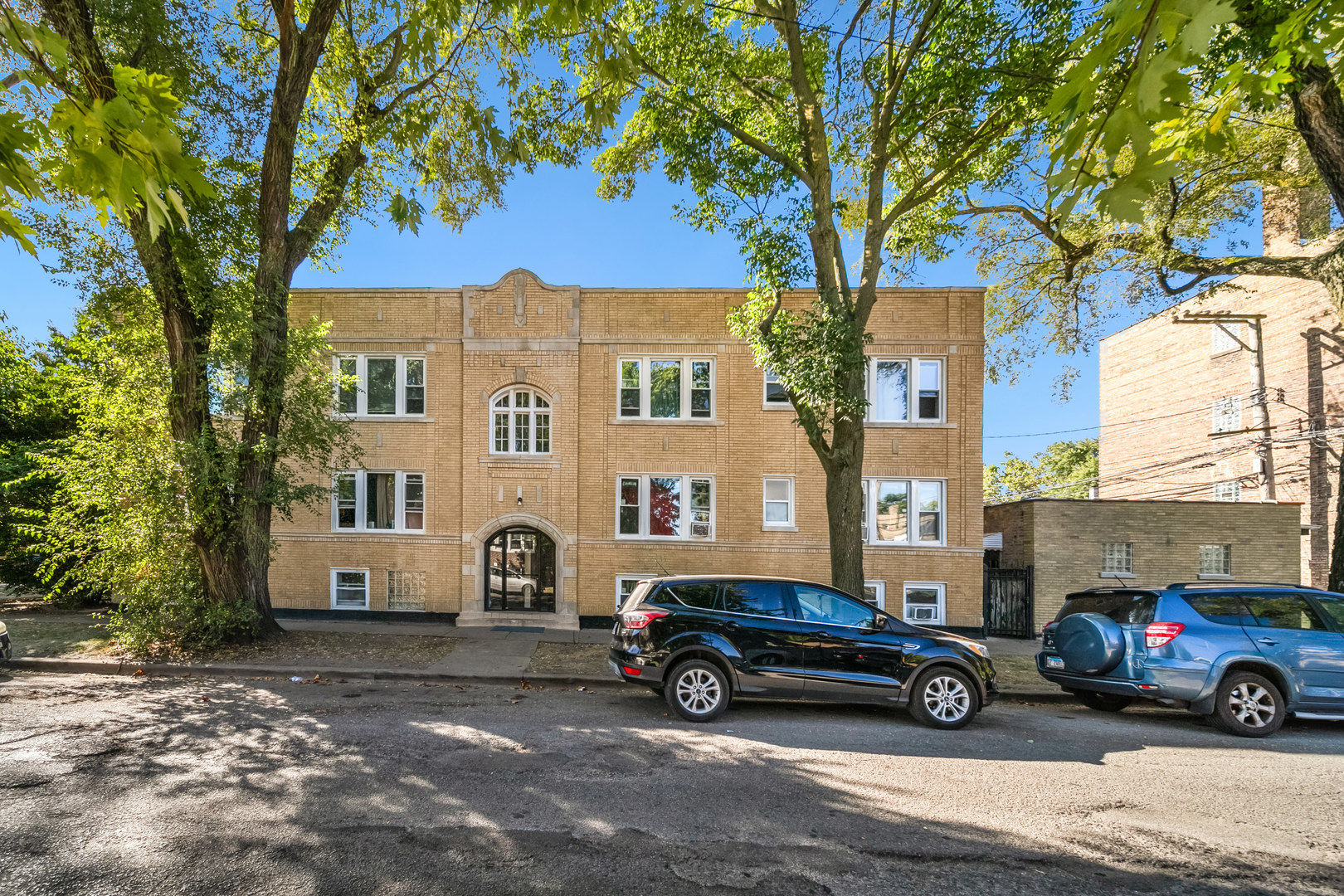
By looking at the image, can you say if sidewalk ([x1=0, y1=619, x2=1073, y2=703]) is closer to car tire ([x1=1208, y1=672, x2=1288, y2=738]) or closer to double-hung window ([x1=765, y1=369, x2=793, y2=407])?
car tire ([x1=1208, y1=672, x2=1288, y2=738])

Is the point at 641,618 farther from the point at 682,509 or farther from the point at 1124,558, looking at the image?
the point at 1124,558

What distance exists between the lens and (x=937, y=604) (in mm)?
14539

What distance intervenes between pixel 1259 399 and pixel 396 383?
25.5 metres

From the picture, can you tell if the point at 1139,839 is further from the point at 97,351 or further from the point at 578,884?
the point at 97,351

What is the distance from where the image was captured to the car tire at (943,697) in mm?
7465

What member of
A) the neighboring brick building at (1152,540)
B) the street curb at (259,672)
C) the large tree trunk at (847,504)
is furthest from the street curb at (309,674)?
the neighboring brick building at (1152,540)

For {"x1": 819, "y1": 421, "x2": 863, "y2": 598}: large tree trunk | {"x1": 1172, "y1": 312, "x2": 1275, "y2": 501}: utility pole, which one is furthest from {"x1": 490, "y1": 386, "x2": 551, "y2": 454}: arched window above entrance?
{"x1": 1172, "y1": 312, "x2": 1275, "y2": 501}: utility pole

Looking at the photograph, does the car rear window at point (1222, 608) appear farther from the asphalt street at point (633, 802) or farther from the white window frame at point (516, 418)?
the white window frame at point (516, 418)

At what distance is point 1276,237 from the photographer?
2064cm

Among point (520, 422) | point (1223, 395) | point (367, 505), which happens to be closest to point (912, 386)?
point (520, 422)

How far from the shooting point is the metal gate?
1459 cm

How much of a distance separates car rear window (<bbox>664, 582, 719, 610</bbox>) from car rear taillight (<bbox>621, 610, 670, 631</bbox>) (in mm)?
304

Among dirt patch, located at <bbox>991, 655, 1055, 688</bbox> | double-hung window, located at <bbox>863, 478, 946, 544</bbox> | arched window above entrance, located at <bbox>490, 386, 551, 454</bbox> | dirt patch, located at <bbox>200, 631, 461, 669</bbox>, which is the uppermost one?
arched window above entrance, located at <bbox>490, 386, 551, 454</bbox>

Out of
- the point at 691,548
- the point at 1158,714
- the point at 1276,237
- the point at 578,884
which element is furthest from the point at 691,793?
the point at 1276,237
